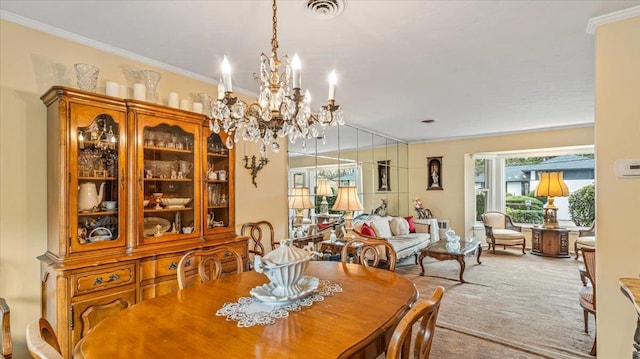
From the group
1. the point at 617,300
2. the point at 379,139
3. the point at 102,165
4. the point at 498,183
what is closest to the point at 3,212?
the point at 102,165

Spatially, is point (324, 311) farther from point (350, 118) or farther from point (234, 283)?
point (350, 118)

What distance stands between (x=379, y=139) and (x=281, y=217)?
3390mm

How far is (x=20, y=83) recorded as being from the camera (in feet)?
6.86

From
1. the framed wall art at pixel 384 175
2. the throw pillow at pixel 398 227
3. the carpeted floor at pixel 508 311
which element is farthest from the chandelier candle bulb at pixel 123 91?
the framed wall art at pixel 384 175

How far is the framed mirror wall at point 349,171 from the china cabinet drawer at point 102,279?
185cm

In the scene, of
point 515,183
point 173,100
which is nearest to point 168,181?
point 173,100

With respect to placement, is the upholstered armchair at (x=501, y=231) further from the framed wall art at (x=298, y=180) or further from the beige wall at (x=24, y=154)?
the beige wall at (x=24, y=154)

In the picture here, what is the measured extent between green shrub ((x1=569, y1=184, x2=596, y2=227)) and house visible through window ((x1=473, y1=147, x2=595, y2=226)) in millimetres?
128

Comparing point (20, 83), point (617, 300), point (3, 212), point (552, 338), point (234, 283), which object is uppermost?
point (20, 83)

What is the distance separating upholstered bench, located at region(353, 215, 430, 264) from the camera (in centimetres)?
481

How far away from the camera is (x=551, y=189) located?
5754 mm

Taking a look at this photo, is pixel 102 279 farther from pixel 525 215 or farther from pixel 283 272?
pixel 525 215

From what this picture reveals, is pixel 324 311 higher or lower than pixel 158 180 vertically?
lower

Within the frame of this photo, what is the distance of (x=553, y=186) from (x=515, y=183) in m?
1.32
